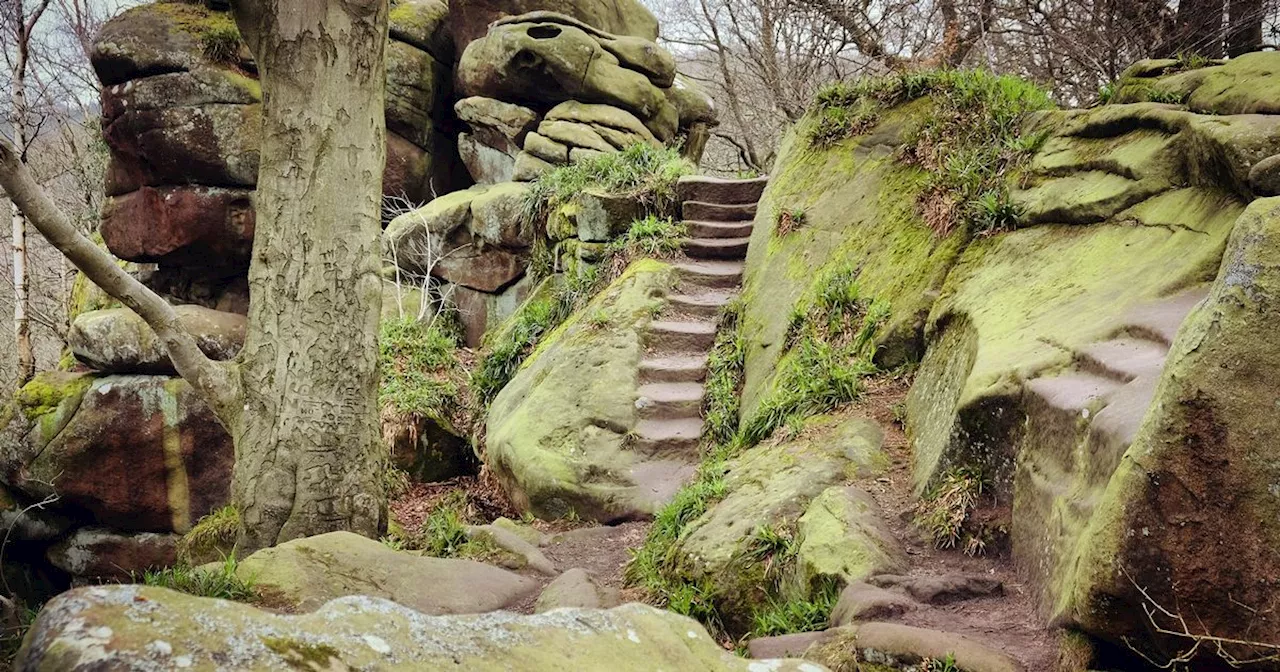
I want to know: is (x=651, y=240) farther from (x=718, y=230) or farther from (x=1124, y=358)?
(x=1124, y=358)

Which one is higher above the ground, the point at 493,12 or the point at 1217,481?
the point at 493,12

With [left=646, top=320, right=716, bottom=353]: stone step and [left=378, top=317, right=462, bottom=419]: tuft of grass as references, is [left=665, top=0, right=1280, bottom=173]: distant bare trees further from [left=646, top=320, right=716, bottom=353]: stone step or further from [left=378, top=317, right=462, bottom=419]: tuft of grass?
[left=378, top=317, right=462, bottom=419]: tuft of grass

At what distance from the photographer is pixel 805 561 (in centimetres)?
393

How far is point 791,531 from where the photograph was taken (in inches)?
171

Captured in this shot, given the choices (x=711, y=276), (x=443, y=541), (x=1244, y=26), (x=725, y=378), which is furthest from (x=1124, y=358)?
(x=711, y=276)

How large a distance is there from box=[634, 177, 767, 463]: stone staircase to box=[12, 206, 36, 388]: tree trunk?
9450mm

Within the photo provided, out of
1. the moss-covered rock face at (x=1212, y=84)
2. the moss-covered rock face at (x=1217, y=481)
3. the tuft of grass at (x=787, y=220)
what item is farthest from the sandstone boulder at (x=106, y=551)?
the moss-covered rock face at (x=1212, y=84)

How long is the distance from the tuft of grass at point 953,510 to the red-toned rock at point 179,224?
11.7m

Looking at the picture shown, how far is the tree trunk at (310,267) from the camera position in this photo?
4.88 meters

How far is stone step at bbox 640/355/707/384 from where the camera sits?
7.82 metres

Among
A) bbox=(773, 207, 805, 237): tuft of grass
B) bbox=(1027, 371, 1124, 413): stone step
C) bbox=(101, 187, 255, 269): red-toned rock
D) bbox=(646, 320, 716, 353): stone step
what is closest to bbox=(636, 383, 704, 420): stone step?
bbox=(646, 320, 716, 353): stone step

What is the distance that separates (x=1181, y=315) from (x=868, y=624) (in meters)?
2.04

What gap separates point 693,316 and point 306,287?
A: 4522mm

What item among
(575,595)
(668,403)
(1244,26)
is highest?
(1244,26)
